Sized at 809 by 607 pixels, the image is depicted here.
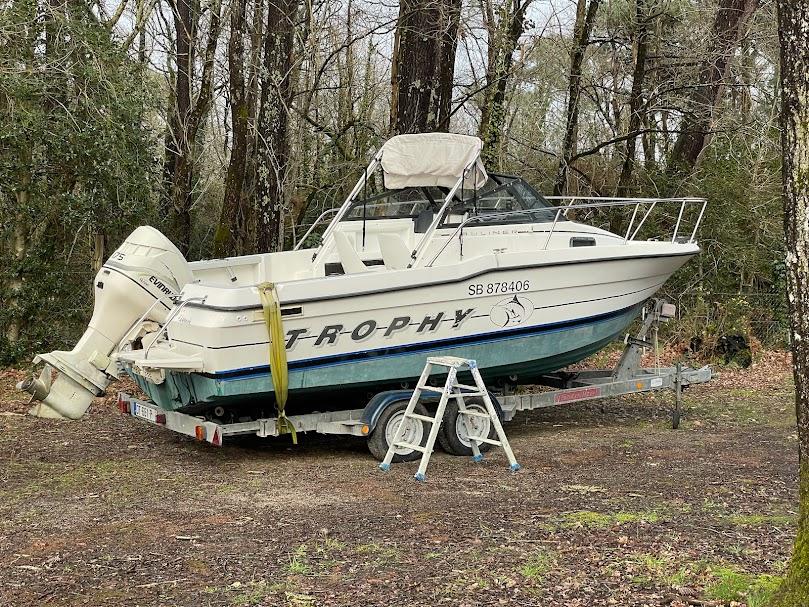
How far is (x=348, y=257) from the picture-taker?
29.8ft

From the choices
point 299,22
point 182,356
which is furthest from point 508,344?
point 299,22

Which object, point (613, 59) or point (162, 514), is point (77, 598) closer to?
point (162, 514)

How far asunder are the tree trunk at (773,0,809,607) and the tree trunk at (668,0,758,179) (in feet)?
42.4

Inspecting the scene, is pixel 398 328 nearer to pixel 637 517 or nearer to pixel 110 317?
pixel 110 317

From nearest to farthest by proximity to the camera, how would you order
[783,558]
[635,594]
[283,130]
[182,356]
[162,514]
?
[635,594] < [783,558] < [162,514] < [182,356] < [283,130]

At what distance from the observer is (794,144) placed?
4.12 m

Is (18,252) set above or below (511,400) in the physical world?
above

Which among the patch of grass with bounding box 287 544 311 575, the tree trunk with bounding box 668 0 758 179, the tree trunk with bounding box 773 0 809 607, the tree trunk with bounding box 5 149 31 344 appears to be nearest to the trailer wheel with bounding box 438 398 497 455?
the patch of grass with bounding box 287 544 311 575

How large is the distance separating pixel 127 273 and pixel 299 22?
6.10 m

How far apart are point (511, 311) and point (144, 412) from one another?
3.29 meters

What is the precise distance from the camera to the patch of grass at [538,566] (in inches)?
205

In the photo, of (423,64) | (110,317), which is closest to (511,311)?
(110,317)

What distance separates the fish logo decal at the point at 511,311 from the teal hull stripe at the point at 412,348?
0.28 ft

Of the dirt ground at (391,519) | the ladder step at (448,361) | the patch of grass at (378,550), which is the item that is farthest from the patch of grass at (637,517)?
the ladder step at (448,361)
